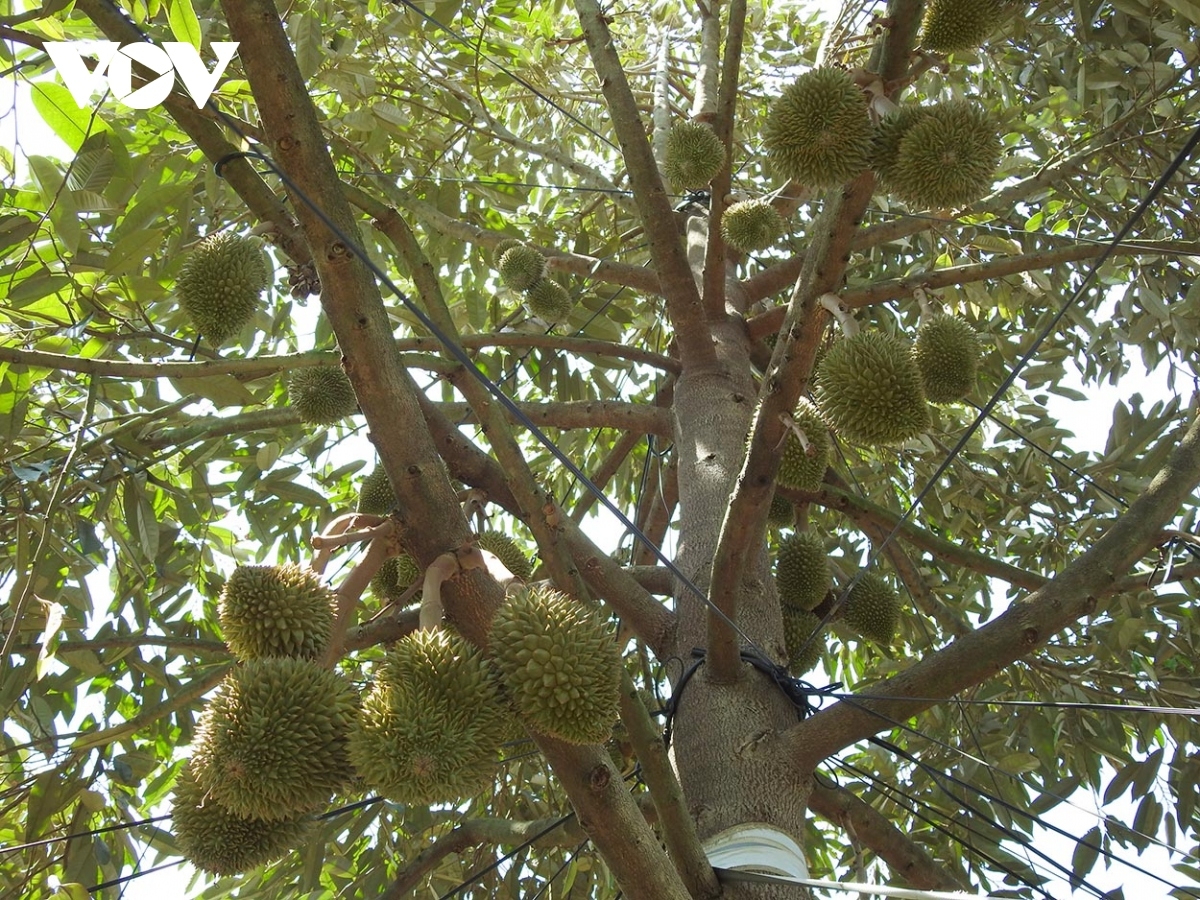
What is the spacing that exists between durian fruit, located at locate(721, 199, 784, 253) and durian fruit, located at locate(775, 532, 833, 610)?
936 mm

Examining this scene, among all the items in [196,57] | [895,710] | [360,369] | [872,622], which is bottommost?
[895,710]

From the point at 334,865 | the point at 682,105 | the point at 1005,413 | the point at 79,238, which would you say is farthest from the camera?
the point at 682,105

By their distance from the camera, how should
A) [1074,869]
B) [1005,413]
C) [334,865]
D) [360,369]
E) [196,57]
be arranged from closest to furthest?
[196,57] → [360,369] → [1074,869] → [334,865] → [1005,413]

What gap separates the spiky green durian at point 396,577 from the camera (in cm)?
259

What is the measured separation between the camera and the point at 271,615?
5.68 feet

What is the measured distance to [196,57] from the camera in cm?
137

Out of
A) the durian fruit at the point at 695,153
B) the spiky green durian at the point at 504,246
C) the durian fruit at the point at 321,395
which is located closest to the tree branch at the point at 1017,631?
the durian fruit at the point at 321,395

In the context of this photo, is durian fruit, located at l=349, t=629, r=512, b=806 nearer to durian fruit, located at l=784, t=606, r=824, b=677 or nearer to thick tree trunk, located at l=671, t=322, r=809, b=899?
thick tree trunk, located at l=671, t=322, r=809, b=899

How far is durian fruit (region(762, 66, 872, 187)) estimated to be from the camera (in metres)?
2.22

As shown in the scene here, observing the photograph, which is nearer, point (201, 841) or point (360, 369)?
point (201, 841)

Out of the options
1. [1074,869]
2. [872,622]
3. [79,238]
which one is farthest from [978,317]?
[79,238]

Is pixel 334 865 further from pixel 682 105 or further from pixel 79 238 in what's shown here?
pixel 682 105

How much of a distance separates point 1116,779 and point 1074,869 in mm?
312

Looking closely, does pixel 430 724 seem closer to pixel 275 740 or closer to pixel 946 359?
pixel 275 740
